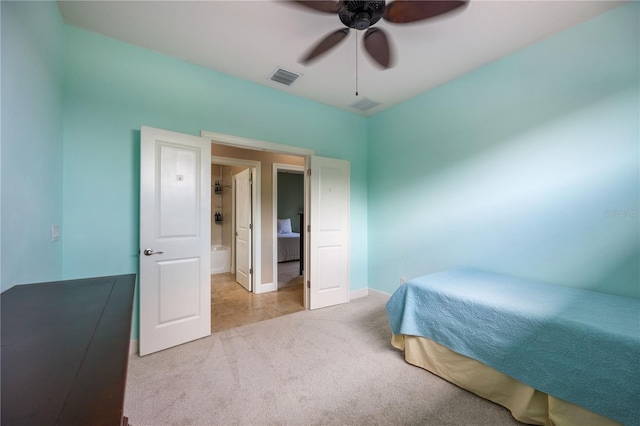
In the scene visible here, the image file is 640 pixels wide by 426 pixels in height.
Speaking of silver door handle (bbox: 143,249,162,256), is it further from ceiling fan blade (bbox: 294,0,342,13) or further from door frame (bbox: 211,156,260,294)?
ceiling fan blade (bbox: 294,0,342,13)

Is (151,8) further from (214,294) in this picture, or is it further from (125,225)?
(214,294)

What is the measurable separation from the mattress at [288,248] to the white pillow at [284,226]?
0.89 m

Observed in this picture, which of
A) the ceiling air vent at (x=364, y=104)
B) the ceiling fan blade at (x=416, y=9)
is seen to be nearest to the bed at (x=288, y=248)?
the ceiling air vent at (x=364, y=104)

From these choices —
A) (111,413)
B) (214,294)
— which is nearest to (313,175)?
(214,294)

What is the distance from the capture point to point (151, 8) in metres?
1.95

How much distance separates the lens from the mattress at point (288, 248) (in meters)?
6.43

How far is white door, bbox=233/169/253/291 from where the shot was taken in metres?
4.20

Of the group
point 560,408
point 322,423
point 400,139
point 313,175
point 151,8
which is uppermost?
point 151,8

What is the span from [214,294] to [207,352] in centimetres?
177

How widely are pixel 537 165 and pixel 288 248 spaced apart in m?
5.25

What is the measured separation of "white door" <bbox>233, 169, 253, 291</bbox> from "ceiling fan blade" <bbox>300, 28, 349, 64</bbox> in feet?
8.31

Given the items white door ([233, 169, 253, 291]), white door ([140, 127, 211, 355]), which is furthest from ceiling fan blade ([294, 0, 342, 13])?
white door ([233, 169, 253, 291])

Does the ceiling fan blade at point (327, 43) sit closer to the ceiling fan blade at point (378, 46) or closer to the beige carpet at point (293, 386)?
the ceiling fan blade at point (378, 46)

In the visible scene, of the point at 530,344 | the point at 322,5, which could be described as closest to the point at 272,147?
the point at 322,5
